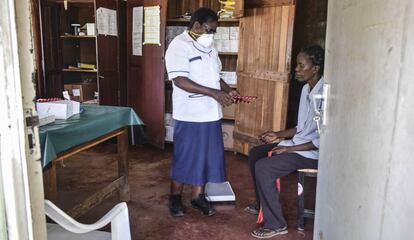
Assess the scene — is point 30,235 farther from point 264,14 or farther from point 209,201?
point 264,14

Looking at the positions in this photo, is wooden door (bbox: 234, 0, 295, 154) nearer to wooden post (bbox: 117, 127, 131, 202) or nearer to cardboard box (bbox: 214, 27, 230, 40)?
cardboard box (bbox: 214, 27, 230, 40)

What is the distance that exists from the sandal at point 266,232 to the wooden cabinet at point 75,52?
2615 mm

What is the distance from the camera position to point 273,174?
2230 mm

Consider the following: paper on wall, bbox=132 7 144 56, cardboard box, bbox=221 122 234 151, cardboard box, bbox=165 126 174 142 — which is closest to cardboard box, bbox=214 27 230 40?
paper on wall, bbox=132 7 144 56

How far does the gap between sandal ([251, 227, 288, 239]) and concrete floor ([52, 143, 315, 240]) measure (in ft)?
0.14

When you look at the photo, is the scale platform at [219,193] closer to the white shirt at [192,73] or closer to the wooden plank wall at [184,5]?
the white shirt at [192,73]

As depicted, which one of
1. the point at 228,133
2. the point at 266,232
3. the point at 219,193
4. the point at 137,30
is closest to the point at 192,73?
the point at 219,193

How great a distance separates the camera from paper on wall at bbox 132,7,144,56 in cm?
422

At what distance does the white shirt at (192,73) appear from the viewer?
7.84ft

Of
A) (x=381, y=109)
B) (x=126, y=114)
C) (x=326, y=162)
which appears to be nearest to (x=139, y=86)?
(x=126, y=114)

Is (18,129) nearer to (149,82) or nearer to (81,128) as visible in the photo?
(81,128)

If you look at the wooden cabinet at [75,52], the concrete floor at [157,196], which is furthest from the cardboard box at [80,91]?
the concrete floor at [157,196]

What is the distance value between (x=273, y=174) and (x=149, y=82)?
2.40 metres

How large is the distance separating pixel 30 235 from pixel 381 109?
97 centimetres
